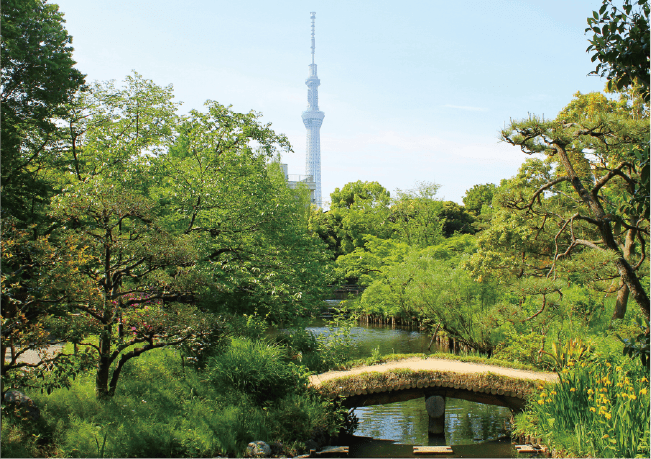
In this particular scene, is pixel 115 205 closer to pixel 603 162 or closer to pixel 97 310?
pixel 97 310

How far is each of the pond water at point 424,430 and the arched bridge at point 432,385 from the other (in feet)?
2.05

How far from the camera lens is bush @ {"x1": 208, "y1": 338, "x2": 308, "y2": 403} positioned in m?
8.65

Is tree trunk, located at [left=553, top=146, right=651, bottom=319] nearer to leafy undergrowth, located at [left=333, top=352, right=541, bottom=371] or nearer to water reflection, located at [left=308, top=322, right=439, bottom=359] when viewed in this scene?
leafy undergrowth, located at [left=333, top=352, right=541, bottom=371]

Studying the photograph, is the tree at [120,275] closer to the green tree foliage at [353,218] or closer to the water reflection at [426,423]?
the water reflection at [426,423]

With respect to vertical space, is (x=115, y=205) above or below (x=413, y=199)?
below

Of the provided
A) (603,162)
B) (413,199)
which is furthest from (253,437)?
(413,199)

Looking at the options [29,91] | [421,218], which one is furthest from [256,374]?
[421,218]

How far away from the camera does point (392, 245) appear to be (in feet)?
83.4

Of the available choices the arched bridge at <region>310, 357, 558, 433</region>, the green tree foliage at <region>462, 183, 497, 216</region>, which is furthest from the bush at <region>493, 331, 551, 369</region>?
the green tree foliage at <region>462, 183, 497, 216</region>

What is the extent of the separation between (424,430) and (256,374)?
402 centimetres

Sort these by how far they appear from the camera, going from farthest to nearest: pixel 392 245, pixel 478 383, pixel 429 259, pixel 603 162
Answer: pixel 392 245 → pixel 429 259 → pixel 603 162 → pixel 478 383

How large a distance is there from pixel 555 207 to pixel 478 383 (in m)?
4.15

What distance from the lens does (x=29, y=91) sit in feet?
32.8

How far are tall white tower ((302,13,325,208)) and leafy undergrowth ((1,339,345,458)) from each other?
268 feet
